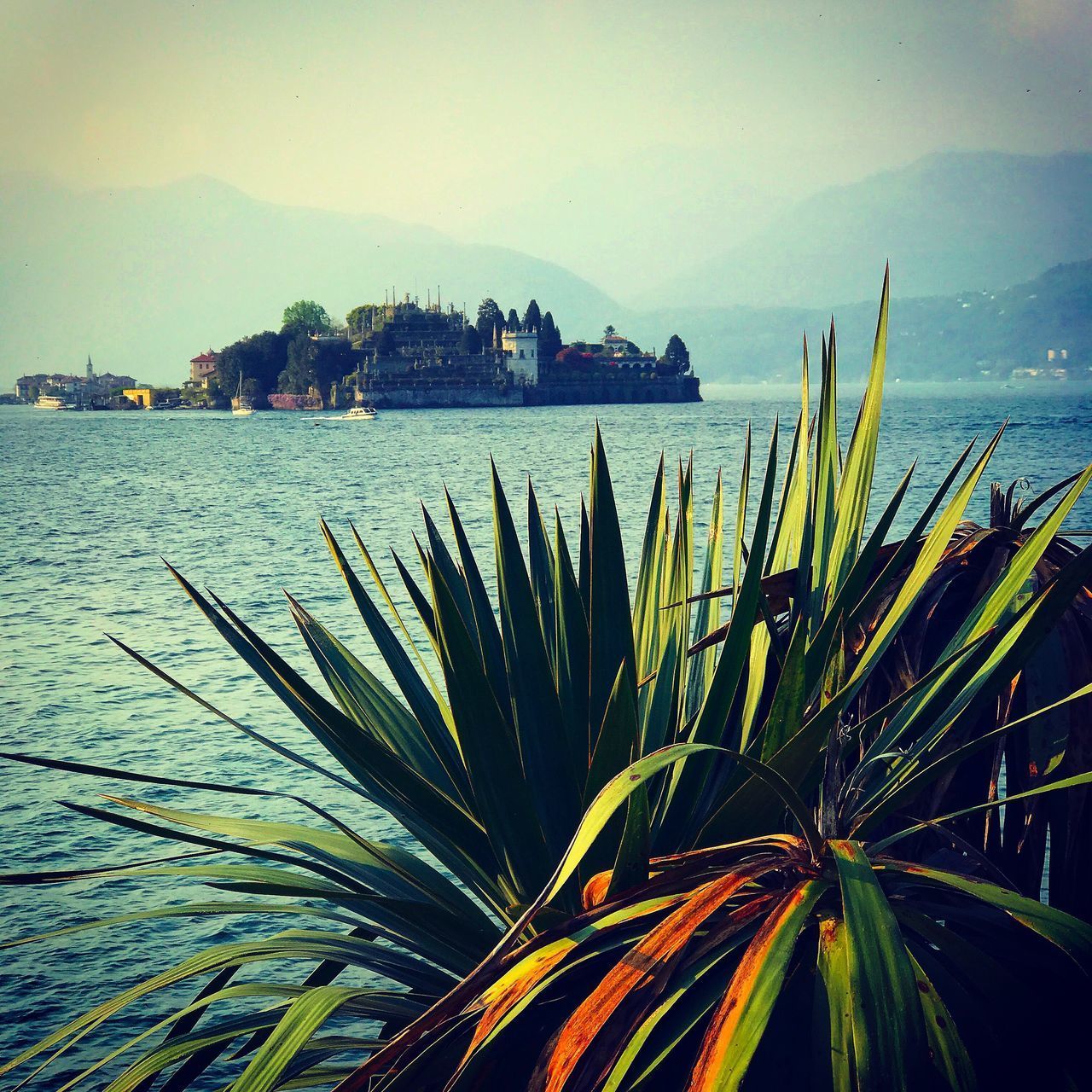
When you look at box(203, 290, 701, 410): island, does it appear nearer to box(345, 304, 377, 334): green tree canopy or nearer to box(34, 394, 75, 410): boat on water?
box(345, 304, 377, 334): green tree canopy

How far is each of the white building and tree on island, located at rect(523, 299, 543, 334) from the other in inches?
27.1

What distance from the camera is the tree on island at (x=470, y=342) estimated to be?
114m

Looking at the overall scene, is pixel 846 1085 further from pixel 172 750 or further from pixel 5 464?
pixel 5 464

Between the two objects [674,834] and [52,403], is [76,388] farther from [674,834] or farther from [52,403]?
[674,834]

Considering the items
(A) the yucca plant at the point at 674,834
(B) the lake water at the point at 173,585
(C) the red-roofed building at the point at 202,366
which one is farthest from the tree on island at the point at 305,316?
(A) the yucca plant at the point at 674,834

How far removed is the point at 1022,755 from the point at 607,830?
2.02ft

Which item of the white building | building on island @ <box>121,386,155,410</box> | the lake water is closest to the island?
the white building

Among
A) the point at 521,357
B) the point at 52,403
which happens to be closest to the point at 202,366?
the point at 52,403

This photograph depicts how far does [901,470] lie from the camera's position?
4131 centimetres

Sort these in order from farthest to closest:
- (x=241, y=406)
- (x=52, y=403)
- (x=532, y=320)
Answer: (x=52, y=403), (x=241, y=406), (x=532, y=320)

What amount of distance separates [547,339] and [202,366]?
48.1m

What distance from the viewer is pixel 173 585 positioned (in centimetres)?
2022

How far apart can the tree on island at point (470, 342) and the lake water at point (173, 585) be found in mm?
42038

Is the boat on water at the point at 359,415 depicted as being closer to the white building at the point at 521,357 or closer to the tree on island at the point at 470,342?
the tree on island at the point at 470,342
